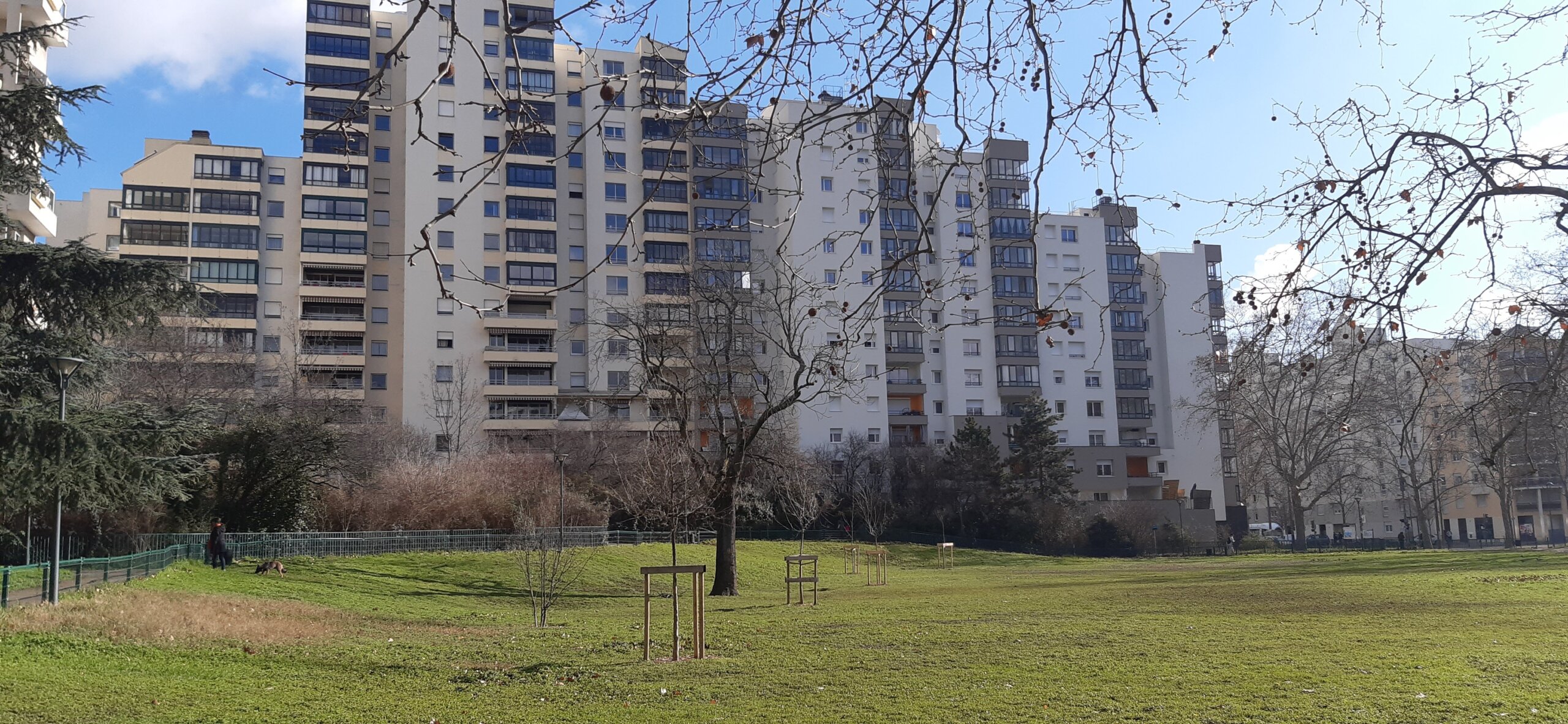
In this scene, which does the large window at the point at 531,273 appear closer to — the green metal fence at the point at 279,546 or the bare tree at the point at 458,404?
the bare tree at the point at 458,404

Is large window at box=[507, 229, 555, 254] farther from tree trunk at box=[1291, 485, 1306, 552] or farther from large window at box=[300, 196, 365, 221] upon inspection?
tree trunk at box=[1291, 485, 1306, 552]

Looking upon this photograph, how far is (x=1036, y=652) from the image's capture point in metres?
13.8

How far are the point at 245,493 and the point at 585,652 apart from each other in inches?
1177

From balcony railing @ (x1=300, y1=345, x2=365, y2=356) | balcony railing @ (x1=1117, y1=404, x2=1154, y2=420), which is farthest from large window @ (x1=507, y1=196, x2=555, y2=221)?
balcony railing @ (x1=1117, y1=404, x2=1154, y2=420)

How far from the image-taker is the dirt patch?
636 inches

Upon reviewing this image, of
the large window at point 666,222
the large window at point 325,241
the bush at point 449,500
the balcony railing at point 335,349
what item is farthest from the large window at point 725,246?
the balcony railing at point 335,349

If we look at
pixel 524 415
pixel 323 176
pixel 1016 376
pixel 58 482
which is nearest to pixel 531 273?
pixel 524 415

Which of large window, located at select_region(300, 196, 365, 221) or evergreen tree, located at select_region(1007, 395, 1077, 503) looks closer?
evergreen tree, located at select_region(1007, 395, 1077, 503)

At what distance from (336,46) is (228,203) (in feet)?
38.1

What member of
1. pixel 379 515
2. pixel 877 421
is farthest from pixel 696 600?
pixel 877 421

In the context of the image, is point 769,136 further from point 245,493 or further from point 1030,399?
point 1030,399

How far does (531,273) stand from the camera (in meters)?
71.3

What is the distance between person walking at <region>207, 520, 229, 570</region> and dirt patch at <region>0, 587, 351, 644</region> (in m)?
9.53

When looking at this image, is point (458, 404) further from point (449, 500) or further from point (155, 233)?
point (449, 500)
